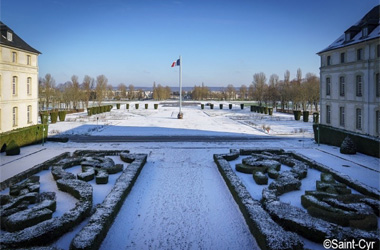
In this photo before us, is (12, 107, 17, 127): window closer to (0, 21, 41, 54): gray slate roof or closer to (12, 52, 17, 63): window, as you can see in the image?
(12, 52, 17, 63): window

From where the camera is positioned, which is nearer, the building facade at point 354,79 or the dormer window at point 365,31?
the building facade at point 354,79

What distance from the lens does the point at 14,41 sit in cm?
2858

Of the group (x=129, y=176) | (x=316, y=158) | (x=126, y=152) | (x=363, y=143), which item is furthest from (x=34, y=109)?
(x=363, y=143)

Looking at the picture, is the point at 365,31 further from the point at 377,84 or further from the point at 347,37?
the point at 377,84

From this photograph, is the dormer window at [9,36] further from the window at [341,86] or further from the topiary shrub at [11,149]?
the window at [341,86]

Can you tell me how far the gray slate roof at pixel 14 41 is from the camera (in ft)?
87.3

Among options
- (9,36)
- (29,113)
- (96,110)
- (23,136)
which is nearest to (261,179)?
(23,136)

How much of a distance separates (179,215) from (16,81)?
23.7 m

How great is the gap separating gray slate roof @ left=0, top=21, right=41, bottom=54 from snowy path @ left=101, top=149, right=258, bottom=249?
18488mm

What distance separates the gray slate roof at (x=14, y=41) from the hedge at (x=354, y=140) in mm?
26873

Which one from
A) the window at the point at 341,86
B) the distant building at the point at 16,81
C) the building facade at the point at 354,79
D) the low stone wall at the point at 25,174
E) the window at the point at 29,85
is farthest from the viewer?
the window at the point at 29,85

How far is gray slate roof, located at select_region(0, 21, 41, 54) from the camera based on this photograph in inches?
1048

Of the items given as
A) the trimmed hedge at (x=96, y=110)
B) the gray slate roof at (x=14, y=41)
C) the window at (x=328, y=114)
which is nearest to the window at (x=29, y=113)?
the gray slate roof at (x=14, y=41)

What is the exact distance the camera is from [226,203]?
12562mm
